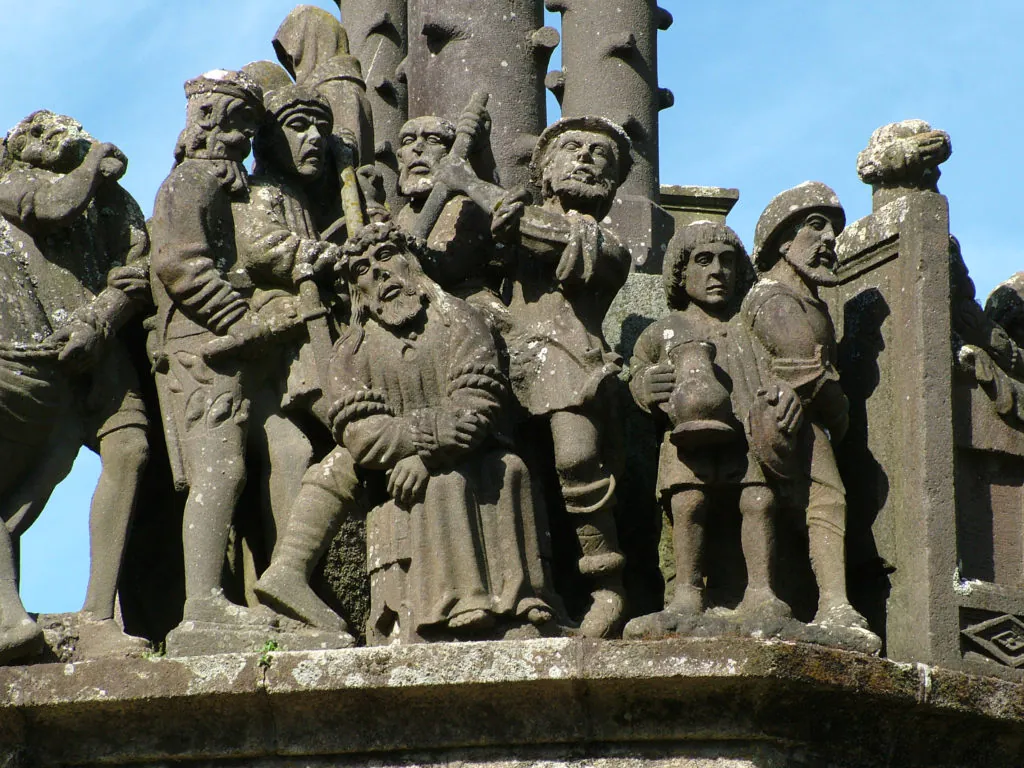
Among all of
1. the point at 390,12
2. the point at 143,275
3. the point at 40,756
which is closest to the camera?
the point at 40,756

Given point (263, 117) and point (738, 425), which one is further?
point (263, 117)

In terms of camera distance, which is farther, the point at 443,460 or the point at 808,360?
the point at 808,360

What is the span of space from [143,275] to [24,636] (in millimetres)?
1906

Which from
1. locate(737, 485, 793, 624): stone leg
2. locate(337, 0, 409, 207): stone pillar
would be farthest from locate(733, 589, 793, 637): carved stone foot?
locate(337, 0, 409, 207): stone pillar

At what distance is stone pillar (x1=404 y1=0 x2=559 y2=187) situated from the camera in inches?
581

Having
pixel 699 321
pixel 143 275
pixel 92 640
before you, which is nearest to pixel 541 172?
pixel 699 321

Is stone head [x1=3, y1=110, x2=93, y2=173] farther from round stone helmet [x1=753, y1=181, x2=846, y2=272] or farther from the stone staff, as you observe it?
round stone helmet [x1=753, y1=181, x2=846, y2=272]

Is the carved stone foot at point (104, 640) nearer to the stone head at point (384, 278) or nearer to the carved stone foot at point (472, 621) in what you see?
the carved stone foot at point (472, 621)

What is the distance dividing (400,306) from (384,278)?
0.16m

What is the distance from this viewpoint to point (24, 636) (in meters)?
12.3

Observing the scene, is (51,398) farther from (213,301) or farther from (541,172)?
(541,172)

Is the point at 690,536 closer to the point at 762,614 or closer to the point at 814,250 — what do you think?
the point at 762,614

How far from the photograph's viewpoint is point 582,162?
1312cm

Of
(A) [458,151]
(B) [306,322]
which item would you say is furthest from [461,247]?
(B) [306,322]
